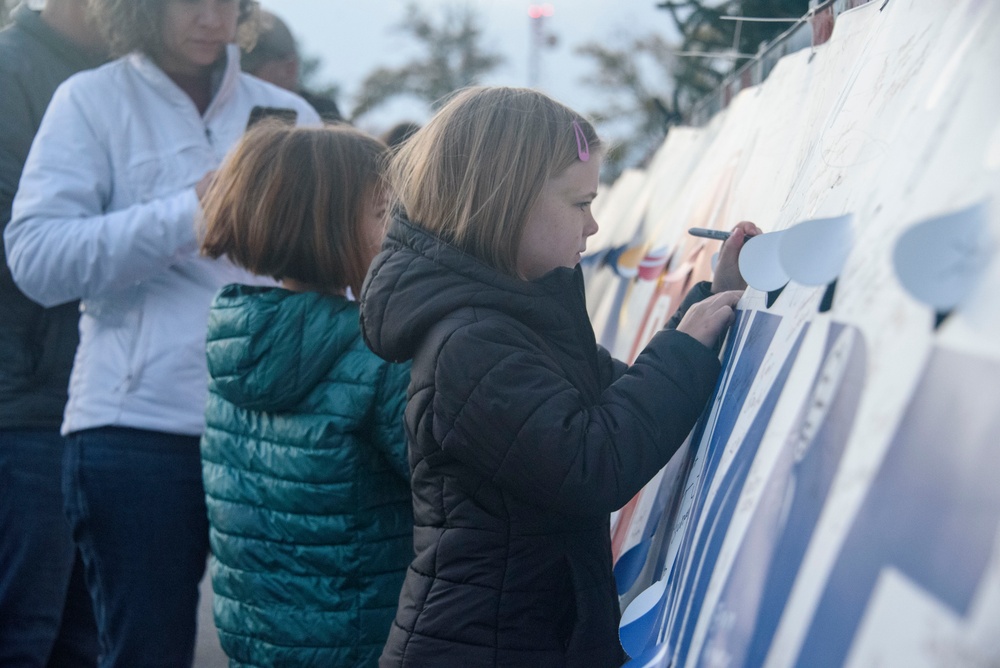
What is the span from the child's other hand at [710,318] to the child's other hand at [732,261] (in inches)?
2.0

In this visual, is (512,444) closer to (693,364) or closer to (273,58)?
(693,364)

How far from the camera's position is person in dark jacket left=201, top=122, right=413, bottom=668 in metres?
1.87

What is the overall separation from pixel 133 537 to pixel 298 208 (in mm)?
695

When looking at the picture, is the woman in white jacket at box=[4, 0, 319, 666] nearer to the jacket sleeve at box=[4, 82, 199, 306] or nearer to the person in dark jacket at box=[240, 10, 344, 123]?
the jacket sleeve at box=[4, 82, 199, 306]

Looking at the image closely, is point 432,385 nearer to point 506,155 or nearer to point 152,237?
point 506,155

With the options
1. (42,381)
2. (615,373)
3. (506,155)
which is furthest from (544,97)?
(42,381)

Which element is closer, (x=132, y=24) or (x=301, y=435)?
(x=301, y=435)

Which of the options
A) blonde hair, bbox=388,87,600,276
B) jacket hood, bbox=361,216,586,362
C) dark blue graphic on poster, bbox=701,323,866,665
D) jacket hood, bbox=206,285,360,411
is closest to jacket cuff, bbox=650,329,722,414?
jacket hood, bbox=361,216,586,362

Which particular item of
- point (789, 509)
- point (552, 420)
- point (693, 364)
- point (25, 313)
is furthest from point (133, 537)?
point (789, 509)

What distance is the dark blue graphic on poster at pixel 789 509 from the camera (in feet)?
3.11

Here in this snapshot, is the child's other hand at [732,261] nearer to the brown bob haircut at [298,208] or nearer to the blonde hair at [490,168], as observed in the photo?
the blonde hair at [490,168]

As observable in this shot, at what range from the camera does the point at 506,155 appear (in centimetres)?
155

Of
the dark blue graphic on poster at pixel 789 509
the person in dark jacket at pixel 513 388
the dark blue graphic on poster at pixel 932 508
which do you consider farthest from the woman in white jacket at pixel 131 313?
the dark blue graphic on poster at pixel 932 508

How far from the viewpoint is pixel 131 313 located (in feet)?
7.14
